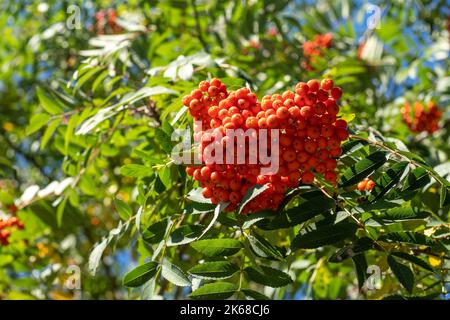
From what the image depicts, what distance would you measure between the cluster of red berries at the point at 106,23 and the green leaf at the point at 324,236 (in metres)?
3.67

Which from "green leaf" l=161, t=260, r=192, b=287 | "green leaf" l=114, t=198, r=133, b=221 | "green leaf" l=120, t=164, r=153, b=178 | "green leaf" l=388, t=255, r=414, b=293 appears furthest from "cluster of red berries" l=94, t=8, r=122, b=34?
"green leaf" l=388, t=255, r=414, b=293

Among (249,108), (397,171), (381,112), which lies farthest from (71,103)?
(381,112)

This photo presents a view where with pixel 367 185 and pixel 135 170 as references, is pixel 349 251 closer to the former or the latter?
pixel 367 185

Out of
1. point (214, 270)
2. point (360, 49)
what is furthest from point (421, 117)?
point (214, 270)

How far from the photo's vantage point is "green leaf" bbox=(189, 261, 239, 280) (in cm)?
191

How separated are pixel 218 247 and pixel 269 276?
0.19 meters

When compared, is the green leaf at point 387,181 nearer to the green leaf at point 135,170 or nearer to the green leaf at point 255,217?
the green leaf at point 255,217

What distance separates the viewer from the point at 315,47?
4.45 meters

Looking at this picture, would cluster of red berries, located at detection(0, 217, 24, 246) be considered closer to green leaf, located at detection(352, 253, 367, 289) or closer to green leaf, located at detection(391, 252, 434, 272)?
green leaf, located at detection(352, 253, 367, 289)

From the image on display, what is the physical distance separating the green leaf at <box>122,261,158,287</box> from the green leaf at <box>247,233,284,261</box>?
A: 0.35 meters

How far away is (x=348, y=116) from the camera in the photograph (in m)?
2.12

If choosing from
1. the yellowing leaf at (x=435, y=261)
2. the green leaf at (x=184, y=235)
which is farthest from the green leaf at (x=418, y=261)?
the green leaf at (x=184, y=235)

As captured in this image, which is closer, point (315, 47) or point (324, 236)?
point (324, 236)
